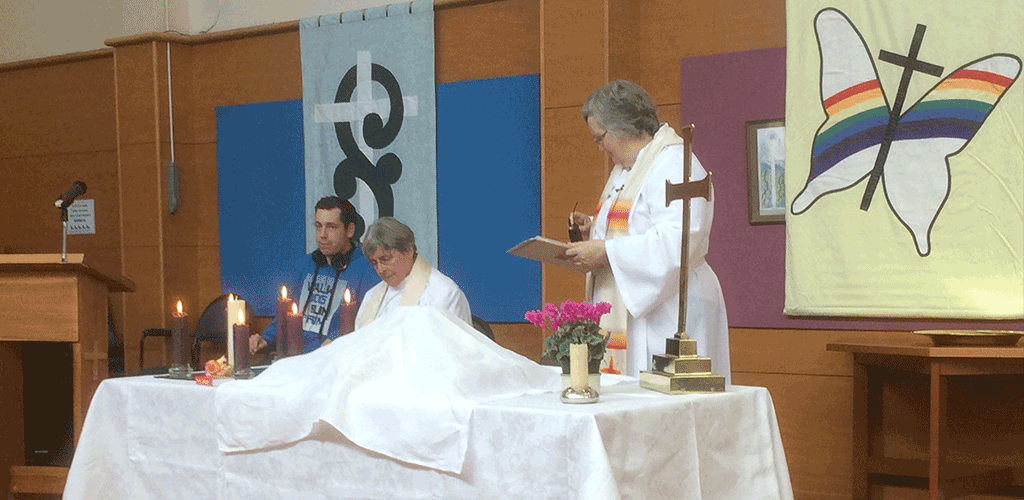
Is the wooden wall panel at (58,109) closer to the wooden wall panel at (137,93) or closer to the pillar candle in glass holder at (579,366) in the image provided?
the wooden wall panel at (137,93)

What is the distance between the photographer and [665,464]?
6.56 ft

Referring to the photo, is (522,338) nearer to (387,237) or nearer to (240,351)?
(387,237)

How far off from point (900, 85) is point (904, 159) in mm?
309

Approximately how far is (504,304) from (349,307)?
2404 millimetres

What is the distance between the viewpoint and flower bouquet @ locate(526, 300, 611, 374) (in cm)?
213

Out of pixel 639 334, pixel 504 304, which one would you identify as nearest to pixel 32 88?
pixel 504 304

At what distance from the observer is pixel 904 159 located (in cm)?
421

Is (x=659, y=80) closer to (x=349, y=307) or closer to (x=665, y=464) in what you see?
(x=349, y=307)

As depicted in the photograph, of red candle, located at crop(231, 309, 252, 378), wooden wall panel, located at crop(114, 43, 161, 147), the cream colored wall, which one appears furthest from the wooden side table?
wooden wall panel, located at crop(114, 43, 161, 147)

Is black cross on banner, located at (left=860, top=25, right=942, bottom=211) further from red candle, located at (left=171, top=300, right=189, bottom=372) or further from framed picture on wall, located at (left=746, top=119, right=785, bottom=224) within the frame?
red candle, located at (left=171, top=300, right=189, bottom=372)

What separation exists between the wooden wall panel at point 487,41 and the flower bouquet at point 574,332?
3.17 meters

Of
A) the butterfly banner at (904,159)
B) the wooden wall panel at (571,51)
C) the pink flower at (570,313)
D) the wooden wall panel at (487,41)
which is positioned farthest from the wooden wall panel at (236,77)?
the pink flower at (570,313)

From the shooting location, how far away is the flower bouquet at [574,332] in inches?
83.8

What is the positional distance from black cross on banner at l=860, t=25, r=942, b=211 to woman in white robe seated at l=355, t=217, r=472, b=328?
1794 mm
